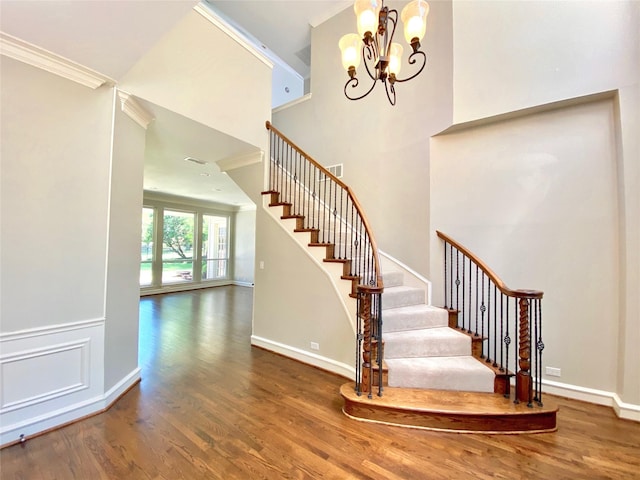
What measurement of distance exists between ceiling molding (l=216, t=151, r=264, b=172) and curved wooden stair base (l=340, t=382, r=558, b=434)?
330 cm

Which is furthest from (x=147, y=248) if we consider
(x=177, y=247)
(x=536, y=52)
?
(x=536, y=52)

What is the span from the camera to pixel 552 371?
2.90 meters

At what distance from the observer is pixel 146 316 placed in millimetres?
5410

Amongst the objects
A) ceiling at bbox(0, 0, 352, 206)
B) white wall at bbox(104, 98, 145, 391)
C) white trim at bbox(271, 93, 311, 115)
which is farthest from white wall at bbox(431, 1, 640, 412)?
white wall at bbox(104, 98, 145, 391)

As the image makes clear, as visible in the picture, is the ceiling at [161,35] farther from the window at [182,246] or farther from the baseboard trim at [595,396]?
the baseboard trim at [595,396]

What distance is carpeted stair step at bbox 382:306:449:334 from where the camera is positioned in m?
3.04

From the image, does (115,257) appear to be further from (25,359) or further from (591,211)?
(591,211)

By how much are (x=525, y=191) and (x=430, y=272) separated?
1403mm

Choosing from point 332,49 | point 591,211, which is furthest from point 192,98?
point 591,211

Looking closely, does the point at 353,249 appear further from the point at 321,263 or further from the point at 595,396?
the point at 595,396

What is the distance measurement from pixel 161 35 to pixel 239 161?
7.91ft

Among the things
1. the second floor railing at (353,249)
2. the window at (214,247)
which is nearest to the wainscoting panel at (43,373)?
the second floor railing at (353,249)

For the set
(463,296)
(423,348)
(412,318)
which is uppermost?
(463,296)

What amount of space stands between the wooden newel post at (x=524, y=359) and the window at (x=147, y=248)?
8.54m
